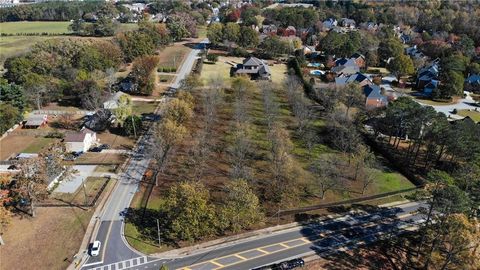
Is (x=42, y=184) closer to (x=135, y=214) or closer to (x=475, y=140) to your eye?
(x=135, y=214)

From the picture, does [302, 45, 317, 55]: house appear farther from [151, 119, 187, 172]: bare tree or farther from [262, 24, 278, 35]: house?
[151, 119, 187, 172]: bare tree

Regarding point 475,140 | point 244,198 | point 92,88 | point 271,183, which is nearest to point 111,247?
point 244,198

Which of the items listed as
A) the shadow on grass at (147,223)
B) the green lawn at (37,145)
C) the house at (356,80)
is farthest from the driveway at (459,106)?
the green lawn at (37,145)

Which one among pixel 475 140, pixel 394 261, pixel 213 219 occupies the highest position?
pixel 475 140

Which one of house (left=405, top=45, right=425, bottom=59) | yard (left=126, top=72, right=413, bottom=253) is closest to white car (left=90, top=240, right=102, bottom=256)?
yard (left=126, top=72, right=413, bottom=253)

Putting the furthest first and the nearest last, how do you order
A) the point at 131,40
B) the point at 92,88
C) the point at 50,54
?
the point at 131,40 → the point at 50,54 → the point at 92,88

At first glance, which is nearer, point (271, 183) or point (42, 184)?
point (42, 184)
